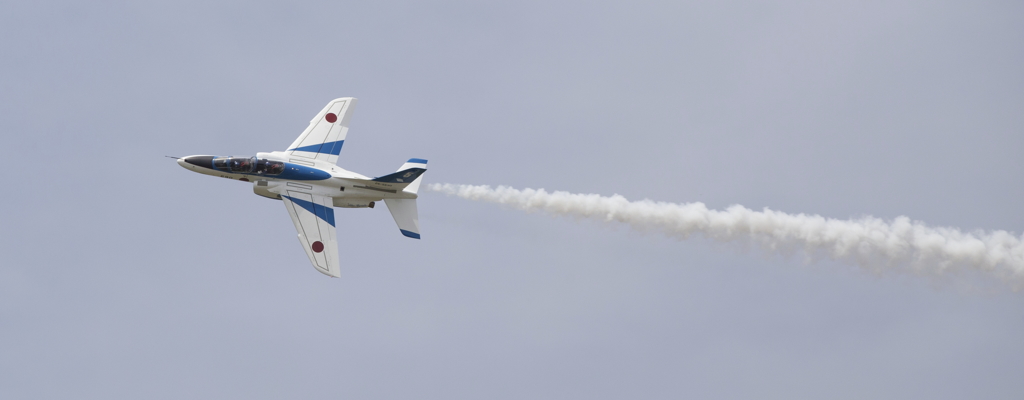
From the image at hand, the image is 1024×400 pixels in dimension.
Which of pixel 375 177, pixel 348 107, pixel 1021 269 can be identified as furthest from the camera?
pixel 348 107

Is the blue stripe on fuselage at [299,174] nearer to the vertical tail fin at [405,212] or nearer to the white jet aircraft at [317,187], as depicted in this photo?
the white jet aircraft at [317,187]

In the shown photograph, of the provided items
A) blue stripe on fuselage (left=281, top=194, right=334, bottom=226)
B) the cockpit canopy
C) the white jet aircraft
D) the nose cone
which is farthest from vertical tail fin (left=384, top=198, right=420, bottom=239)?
the nose cone

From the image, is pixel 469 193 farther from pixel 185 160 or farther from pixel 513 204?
pixel 185 160

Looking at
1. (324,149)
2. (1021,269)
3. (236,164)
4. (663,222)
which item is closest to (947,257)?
(1021,269)

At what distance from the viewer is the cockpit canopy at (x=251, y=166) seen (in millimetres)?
51625

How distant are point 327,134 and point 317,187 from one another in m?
3.73

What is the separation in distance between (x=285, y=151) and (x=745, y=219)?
2312 cm

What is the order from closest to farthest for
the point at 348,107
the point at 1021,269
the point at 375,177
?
the point at 1021,269, the point at 375,177, the point at 348,107

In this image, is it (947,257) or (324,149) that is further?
(324,149)

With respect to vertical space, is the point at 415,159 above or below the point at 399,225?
above

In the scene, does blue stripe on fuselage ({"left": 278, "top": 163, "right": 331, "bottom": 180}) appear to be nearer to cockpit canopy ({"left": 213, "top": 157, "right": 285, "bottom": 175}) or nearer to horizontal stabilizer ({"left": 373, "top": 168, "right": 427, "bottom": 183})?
cockpit canopy ({"left": 213, "top": 157, "right": 285, "bottom": 175})

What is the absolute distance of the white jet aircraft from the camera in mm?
51094

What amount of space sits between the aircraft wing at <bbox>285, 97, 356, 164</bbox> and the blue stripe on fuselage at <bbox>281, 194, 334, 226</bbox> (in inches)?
108

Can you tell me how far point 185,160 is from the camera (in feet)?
172
